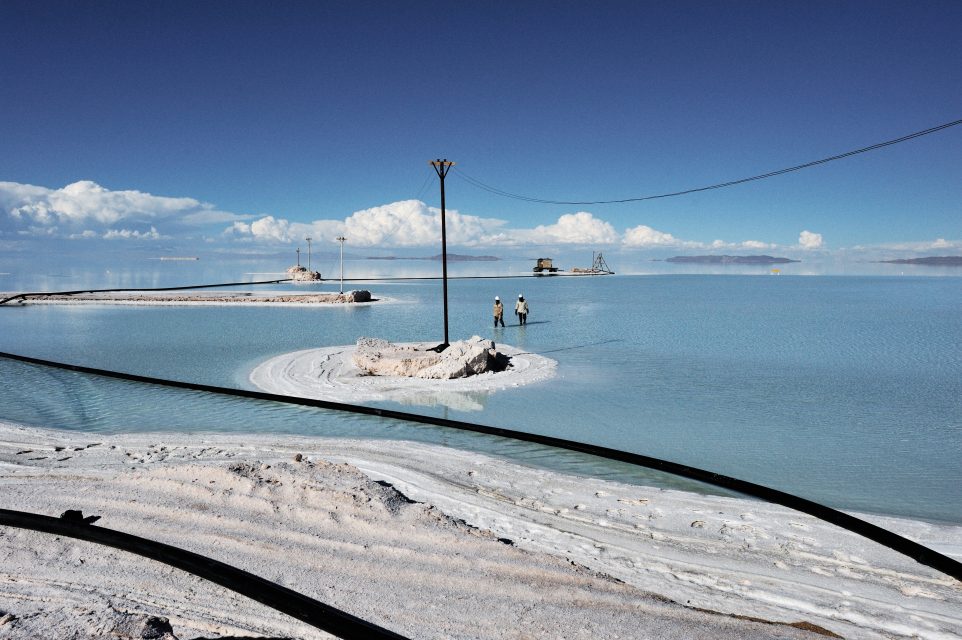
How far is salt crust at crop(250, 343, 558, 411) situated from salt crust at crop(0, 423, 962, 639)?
18.7ft

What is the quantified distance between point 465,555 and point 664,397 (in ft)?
33.1

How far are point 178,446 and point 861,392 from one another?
16008 mm

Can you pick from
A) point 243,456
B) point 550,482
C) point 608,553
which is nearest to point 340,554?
point 608,553

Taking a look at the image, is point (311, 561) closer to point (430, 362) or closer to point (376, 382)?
point (376, 382)

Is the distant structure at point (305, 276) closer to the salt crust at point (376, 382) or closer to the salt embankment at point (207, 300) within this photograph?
the salt embankment at point (207, 300)

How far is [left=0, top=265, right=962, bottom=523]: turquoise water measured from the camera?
9.70 m

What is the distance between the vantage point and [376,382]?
1588 cm

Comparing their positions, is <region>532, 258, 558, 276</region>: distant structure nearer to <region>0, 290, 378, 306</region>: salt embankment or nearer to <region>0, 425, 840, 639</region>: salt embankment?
<region>0, 290, 378, 306</region>: salt embankment

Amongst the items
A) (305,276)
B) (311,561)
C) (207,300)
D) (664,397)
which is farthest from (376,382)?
(305,276)

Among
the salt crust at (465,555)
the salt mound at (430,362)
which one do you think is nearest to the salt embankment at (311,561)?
the salt crust at (465,555)

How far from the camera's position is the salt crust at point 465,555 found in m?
4.66

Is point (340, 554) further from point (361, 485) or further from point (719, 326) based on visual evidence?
point (719, 326)

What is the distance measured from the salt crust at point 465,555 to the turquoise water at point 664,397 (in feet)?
6.62

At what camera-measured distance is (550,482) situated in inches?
325
